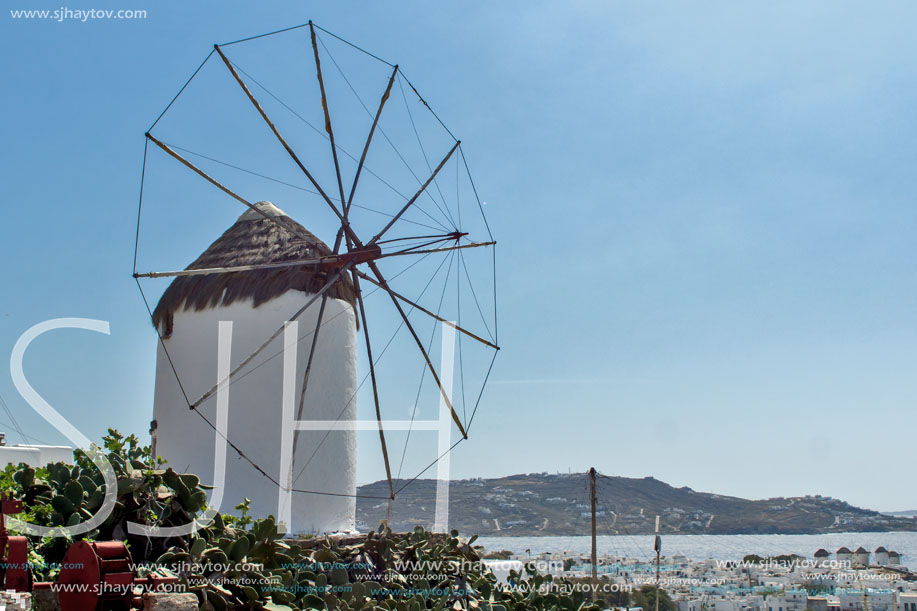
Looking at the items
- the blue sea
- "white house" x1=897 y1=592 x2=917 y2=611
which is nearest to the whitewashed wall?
"white house" x1=897 y1=592 x2=917 y2=611

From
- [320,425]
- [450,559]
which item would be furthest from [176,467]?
[450,559]

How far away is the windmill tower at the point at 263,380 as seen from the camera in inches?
400

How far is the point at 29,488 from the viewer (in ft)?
13.3

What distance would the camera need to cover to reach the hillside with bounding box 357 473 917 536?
4356 centimetres

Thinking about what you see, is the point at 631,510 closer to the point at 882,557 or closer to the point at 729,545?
the point at 729,545

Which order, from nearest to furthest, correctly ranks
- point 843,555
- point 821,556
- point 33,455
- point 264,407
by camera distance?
point 33,455
point 264,407
point 821,556
point 843,555

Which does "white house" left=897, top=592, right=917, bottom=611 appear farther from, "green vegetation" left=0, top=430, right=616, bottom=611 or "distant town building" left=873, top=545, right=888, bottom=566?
"green vegetation" left=0, top=430, right=616, bottom=611

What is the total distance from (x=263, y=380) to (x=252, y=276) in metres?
1.44

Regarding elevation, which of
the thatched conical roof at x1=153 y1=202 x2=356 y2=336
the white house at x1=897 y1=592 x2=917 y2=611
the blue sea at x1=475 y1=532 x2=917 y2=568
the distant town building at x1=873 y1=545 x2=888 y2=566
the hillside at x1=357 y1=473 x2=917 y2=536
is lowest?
the blue sea at x1=475 y1=532 x2=917 y2=568

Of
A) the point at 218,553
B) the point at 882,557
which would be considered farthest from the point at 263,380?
the point at 882,557

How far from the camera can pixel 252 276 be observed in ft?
34.9

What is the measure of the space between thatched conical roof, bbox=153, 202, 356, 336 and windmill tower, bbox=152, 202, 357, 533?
16mm

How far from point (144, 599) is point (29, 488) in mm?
1379

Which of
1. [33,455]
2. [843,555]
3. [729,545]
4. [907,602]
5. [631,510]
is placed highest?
[33,455]
